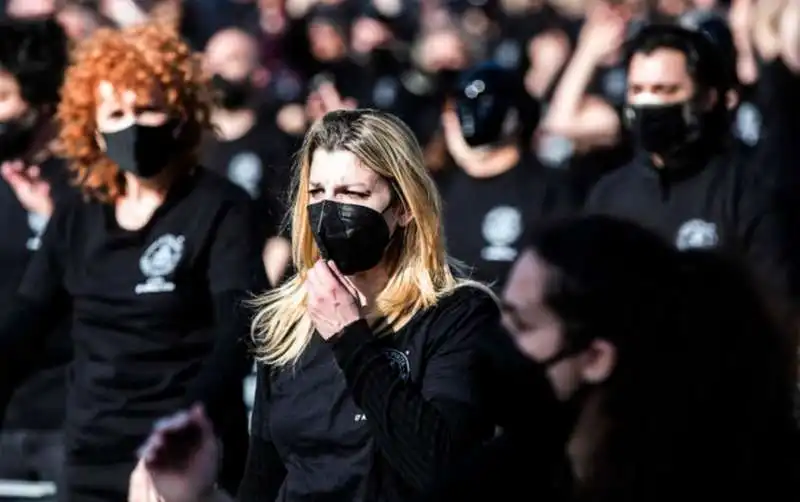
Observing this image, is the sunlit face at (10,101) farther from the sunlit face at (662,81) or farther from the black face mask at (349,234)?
the black face mask at (349,234)

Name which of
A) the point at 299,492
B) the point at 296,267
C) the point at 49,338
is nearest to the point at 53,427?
the point at 49,338

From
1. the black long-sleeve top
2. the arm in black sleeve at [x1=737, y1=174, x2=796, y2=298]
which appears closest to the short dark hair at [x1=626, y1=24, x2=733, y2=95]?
the black long-sleeve top

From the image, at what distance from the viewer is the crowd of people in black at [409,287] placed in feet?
8.83

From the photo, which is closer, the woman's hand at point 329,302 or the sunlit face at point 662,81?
the woman's hand at point 329,302

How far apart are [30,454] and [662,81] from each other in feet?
8.26

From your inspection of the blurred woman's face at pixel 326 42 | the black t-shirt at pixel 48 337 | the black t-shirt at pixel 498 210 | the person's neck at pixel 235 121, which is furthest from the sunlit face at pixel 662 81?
the blurred woman's face at pixel 326 42

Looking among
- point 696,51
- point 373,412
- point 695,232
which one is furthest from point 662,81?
point 373,412

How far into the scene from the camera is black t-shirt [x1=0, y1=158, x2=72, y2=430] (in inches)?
245

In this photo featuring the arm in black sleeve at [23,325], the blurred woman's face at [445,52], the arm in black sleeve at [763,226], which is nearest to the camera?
the arm in black sleeve at [23,325]

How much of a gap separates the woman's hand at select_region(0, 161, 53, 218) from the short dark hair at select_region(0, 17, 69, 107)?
591 millimetres

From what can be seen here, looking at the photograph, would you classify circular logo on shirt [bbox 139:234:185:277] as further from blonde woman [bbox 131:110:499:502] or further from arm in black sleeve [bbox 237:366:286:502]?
arm in black sleeve [bbox 237:366:286:502]

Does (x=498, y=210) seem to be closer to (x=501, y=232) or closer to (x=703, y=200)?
(x=501, y=232)

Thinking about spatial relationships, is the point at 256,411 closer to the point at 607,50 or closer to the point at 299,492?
the point at 299,492

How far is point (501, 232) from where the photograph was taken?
7520 millimetres
